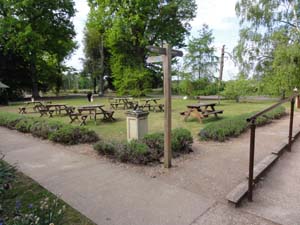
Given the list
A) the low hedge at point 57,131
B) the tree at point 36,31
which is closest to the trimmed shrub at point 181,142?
the low hedge at point 57,131

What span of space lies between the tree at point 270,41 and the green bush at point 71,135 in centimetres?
1311

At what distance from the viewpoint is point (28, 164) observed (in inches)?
156

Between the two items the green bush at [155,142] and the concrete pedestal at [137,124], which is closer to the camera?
the green bush at [155,142]

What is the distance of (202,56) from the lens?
18.8m

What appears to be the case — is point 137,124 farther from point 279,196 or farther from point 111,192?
point 279,196

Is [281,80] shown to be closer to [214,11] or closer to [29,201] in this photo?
[214,11]

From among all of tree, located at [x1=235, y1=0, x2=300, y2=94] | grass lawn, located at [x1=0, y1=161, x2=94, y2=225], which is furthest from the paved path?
tree, located at [x1=235, y1=0, x2=300, y2=94]

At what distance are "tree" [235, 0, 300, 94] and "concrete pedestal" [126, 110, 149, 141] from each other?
1216 centimetres

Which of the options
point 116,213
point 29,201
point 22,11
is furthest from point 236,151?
point 22,11

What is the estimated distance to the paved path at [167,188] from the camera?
7.46 ft

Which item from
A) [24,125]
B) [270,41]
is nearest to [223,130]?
[24,125]

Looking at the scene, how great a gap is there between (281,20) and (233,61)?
3.96 m

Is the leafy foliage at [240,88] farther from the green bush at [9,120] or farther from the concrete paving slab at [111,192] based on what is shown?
the concrete paving slab at [111,192]

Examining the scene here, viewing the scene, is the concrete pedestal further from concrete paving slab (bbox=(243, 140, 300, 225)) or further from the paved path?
concrete paving slab (bbox=(243, 140, 300, 225))
